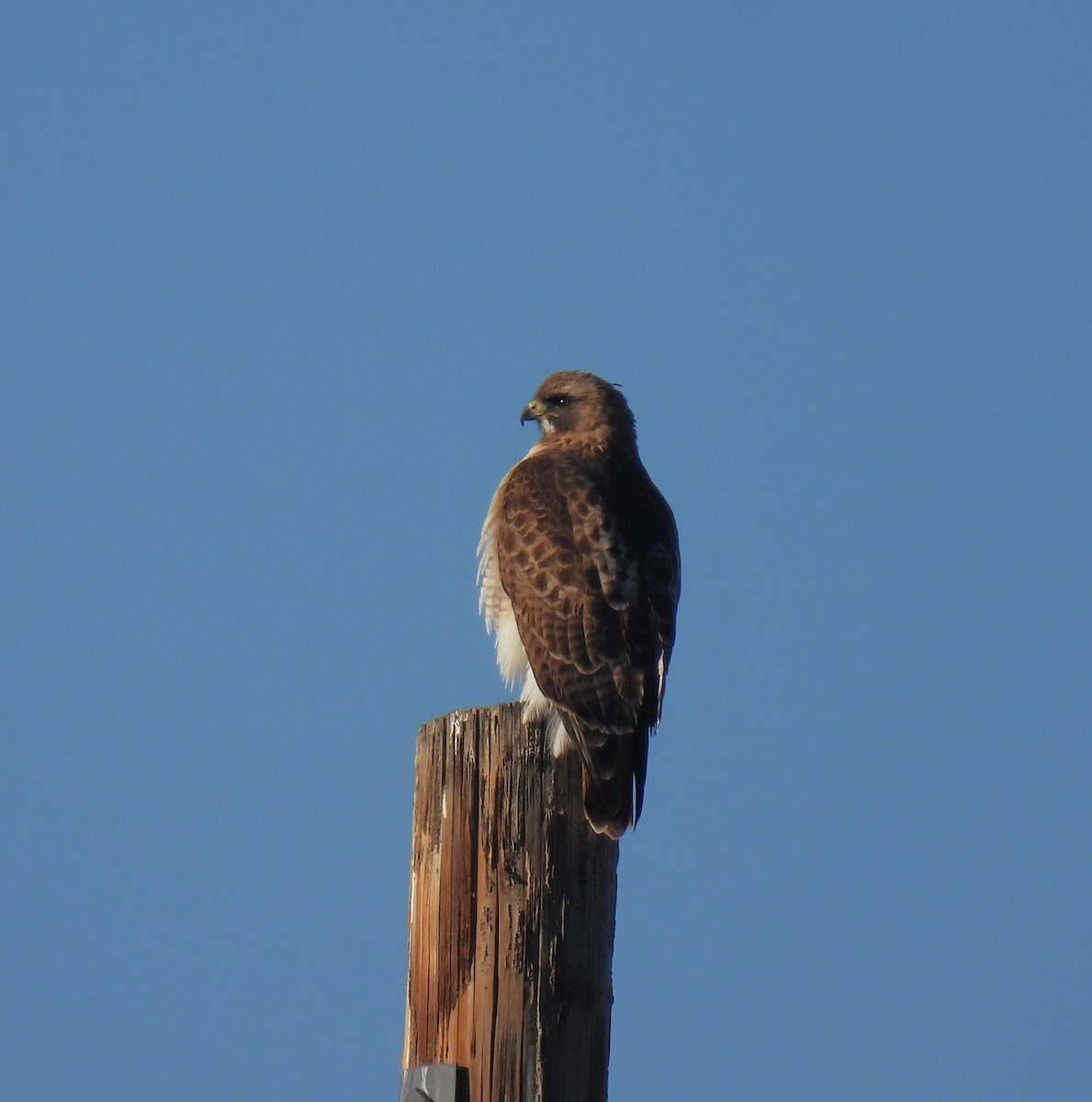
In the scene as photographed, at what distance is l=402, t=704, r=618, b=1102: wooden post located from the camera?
3.96 m

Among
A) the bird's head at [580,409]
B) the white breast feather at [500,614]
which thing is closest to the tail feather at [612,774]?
the white breast feather at [500,614]

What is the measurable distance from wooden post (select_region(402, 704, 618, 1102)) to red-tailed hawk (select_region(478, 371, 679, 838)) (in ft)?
2.07

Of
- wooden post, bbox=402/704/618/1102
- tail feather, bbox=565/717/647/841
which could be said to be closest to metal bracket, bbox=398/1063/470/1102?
wooden post, bbox=402/704/618/1102

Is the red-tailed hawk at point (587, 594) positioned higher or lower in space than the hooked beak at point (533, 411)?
lower

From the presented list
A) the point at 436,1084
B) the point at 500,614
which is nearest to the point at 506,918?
the point at 436,1084

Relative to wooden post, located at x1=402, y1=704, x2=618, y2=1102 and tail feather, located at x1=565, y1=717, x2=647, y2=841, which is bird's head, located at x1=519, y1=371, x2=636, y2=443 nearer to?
tail feather, located at x1=565, y1=717, x2=647, y2=841

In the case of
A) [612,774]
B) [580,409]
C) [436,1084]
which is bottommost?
[436,1084]

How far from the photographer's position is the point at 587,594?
6.33 meters

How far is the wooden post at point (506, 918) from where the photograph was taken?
3961mm

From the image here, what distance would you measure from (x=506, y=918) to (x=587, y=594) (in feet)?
7.93

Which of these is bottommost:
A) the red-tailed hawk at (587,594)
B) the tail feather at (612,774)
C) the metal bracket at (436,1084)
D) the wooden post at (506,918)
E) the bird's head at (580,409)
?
the metal bracket at (436,1084)

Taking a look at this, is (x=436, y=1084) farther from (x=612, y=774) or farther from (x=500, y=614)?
(x=500, y=614)

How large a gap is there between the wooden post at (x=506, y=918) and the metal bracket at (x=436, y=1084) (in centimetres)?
2

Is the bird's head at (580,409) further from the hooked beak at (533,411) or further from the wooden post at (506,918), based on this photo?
the wooden post at (506,918)
